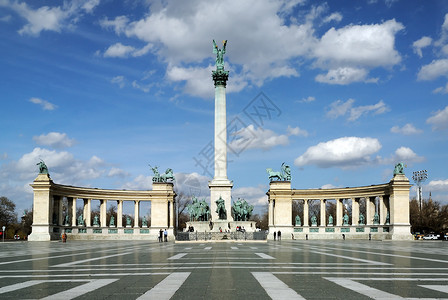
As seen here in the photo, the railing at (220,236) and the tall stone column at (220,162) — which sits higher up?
the tall stone column at (220,162)

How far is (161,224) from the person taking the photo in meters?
99.0

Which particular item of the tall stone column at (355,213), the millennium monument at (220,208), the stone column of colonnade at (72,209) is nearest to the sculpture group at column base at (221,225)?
the millennium monument at (220,208)

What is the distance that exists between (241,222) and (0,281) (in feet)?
220

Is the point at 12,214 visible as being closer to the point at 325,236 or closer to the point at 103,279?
the point at 325,236

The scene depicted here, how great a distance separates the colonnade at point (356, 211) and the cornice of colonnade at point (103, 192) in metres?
22.1

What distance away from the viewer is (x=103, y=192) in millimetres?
93562

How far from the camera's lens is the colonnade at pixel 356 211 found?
265ft

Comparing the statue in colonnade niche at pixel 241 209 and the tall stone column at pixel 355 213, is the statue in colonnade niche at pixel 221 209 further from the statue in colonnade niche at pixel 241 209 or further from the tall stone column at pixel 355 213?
the tall stone column at pixel 355 213

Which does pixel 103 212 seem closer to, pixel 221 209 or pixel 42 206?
pixel 42 206

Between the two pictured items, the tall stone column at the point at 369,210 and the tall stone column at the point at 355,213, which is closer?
the tall stone column at the point at 369,210

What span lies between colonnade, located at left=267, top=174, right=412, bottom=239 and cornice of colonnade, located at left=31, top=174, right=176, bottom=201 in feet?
72.5

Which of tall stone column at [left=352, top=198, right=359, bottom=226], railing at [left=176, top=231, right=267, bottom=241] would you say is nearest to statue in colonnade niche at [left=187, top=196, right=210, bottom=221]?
railing at [left=176, top=231, right=267, bottom=241]

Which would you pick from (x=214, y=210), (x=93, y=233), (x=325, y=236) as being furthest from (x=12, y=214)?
(x=325, y=236)

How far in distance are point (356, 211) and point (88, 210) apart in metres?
50.0
